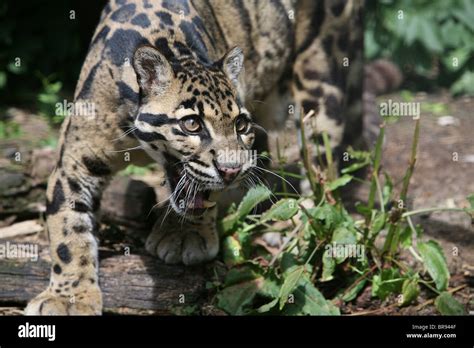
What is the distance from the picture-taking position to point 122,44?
5141 millimetres

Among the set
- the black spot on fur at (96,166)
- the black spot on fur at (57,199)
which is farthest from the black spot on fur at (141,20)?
the black spot on fur at (57,199)

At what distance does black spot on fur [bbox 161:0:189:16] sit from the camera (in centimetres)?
548

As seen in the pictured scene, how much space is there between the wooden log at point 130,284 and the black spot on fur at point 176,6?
1.71 m

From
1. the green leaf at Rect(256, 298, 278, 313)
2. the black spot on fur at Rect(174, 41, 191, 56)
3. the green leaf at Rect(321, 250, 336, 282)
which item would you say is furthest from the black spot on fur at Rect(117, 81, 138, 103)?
the green leaf at Rect(321, 250, 336, 282)

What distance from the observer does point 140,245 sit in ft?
19.9

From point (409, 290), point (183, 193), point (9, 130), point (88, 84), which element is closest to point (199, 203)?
point (183, 193)

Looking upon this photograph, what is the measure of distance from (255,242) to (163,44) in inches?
70.2

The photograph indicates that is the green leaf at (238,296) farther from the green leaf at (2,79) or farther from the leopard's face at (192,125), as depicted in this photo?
the green leaf at (2,79)

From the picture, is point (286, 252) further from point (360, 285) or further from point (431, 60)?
point (431, 60)

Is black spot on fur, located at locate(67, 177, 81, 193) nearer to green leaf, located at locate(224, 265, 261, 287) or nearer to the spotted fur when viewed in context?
the spotted fur

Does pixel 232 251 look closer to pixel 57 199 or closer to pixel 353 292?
pixel 353 292

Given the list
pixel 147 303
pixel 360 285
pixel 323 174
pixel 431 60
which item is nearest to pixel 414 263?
pixel 360 285

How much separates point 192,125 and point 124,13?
125cm

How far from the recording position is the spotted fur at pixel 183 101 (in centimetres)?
457
